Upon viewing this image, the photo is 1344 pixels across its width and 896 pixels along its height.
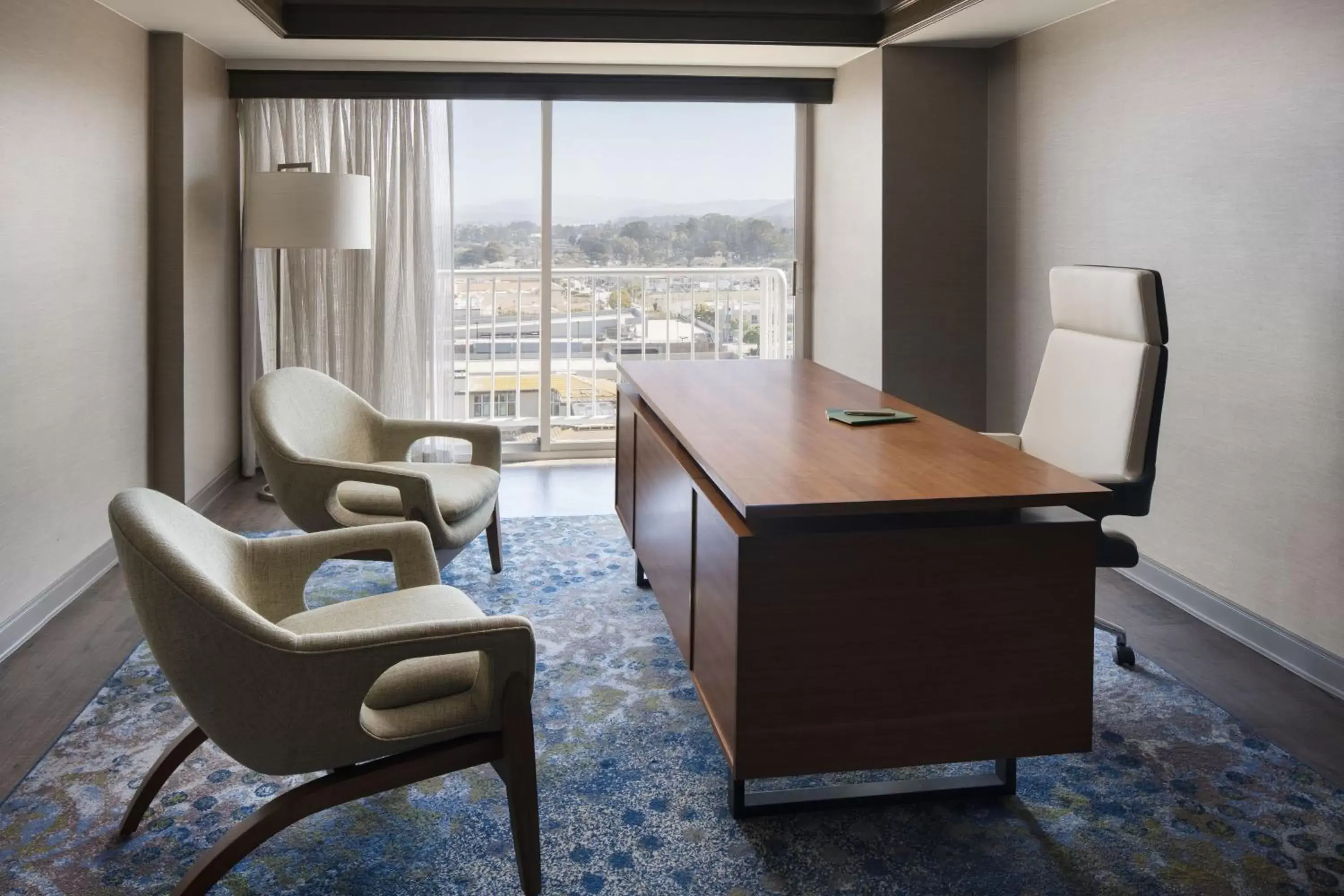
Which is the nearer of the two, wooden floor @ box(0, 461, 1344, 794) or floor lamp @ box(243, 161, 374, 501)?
wooden floor @ box(0, 461, 1344, 794)

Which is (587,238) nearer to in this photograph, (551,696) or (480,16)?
(480,16)

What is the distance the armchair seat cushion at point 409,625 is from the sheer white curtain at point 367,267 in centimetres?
340

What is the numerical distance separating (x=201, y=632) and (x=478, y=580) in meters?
2.15

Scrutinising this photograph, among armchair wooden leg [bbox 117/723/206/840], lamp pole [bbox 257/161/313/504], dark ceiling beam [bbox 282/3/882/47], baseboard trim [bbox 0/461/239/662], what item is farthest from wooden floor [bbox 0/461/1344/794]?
dark ceiling beam [bbox 282/3/882/47]

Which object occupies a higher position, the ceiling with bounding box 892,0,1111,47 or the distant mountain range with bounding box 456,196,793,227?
the ceiling with bounding box 892,0,1111,47

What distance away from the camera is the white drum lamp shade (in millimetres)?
4887

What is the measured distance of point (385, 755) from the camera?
6.47ft

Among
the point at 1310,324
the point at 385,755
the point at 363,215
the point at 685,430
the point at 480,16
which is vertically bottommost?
the point at 385,755

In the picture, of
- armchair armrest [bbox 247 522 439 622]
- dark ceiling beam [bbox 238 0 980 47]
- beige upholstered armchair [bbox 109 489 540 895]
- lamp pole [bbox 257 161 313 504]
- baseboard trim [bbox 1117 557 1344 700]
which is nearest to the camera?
beige upholstered armchair [bbox 109 489 540 895]

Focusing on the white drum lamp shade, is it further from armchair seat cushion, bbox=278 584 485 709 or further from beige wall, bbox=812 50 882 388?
armchair seat cushion, bbox=278 584 485 709

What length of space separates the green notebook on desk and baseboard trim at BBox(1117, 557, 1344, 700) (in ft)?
4.15

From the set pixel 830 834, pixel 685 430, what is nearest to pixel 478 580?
pixel 685 430

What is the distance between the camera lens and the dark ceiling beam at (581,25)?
4.75 metres

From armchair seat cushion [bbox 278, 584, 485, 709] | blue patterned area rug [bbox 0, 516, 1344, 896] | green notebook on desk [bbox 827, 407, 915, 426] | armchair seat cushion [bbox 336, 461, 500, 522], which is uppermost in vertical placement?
green notebook on desk [bbox 827, 407, 915, 426]
